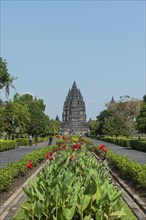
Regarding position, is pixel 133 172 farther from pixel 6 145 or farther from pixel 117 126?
pixel 117 126

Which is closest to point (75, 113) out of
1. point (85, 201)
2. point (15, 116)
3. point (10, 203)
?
point (15, 116)

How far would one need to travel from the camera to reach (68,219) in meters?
4.67

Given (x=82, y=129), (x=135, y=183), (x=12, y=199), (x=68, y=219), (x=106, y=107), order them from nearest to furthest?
(x=68, y=219) < (x=12, y=199) < (x=135, y=183) < (x=106, y=107) < (x=82, y=129)

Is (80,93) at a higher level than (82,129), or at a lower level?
higher

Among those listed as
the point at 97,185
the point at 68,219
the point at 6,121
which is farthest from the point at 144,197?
the point at 6,121

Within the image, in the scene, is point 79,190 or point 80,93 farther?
point 80,93

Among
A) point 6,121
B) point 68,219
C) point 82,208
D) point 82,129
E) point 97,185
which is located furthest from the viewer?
point 82,129

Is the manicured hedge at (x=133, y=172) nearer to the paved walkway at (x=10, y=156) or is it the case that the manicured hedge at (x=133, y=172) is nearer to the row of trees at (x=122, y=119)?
the paved walkway at (x=10, y=156)

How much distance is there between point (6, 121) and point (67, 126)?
97.1 metres

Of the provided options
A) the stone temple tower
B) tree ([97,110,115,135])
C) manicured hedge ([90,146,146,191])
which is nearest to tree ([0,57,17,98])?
manicured hedge ([90,146,146,191])

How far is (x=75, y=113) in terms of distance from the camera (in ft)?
461

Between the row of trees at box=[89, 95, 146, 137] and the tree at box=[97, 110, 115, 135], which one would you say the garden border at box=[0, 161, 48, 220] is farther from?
the tree at box=[97, 110, 115, 135]

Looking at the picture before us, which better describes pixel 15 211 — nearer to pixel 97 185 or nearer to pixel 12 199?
pixel 12 199

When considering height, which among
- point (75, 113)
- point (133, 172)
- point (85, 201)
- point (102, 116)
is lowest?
point (133, 172)
